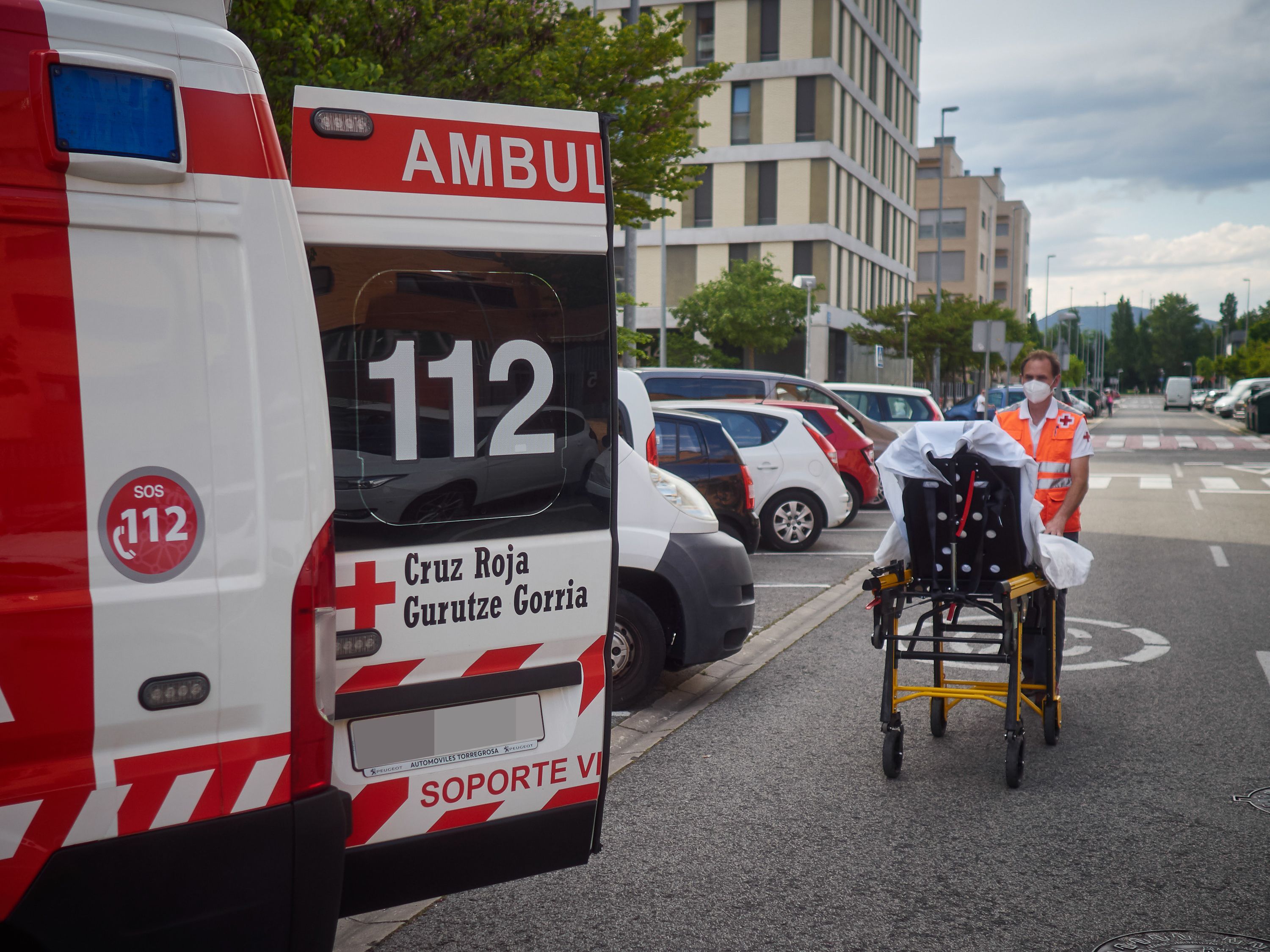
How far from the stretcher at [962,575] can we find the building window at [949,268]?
9365 centimetres

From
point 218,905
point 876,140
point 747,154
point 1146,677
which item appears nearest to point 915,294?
point 876,140

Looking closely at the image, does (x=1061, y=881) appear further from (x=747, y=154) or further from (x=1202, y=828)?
(x=747, y=154)

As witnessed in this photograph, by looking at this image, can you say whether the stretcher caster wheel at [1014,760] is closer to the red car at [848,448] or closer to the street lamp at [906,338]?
the red car at [848,448]

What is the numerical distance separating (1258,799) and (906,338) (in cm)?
4685

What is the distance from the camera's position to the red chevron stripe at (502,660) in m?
3.30

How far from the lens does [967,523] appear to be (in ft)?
16.9

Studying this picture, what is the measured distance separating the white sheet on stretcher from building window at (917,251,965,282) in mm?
93542

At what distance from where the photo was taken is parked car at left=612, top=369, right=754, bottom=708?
20.3ft

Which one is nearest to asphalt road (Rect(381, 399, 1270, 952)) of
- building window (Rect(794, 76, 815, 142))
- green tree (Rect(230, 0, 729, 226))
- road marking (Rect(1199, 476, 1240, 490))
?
green tree (Rect(230, 0, 729, 226))

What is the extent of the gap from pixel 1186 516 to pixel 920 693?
493 inches

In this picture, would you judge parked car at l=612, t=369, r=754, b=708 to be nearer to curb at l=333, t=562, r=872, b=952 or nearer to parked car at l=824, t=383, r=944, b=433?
curb at l=333, t=562, r=872, b=952

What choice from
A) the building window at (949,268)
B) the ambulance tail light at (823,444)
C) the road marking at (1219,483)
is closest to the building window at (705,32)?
the road marking at (1219,483)

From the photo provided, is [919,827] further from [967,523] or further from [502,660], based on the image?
[502,660]

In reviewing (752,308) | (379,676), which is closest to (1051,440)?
(379,676)
